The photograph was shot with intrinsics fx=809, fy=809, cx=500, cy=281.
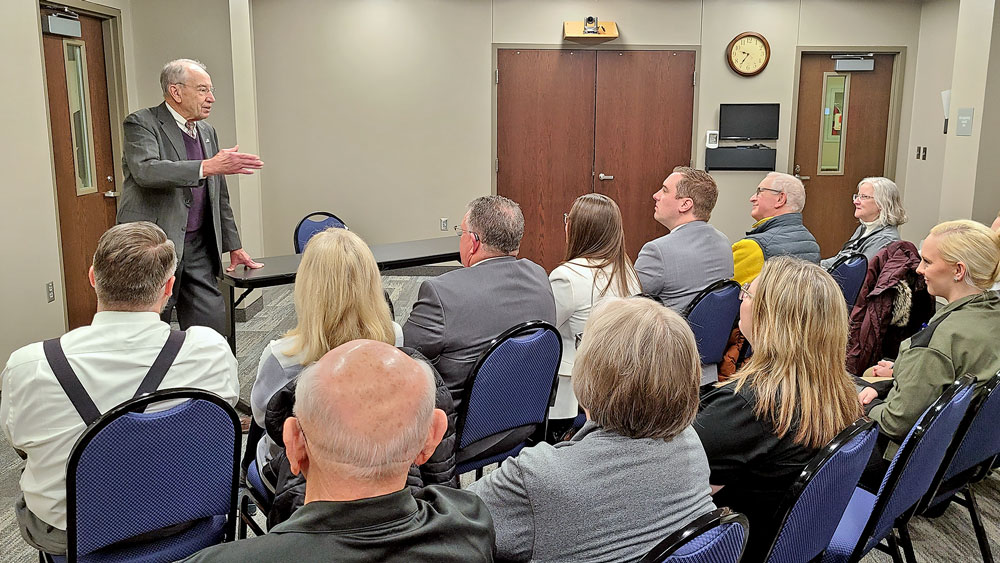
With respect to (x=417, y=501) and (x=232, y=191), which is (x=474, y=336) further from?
(x=232, y=191)

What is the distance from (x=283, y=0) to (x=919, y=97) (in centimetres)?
588

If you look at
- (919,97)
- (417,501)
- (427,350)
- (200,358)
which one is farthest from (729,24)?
(417,501)

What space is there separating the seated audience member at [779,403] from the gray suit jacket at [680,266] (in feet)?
4.82

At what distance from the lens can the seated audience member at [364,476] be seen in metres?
1.08

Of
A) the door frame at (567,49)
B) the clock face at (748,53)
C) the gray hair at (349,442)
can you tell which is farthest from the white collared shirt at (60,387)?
the clock face at (748,53)

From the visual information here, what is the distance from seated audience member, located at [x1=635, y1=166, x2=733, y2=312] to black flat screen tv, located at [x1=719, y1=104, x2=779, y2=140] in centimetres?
423

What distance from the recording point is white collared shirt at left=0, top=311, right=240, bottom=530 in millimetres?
1826

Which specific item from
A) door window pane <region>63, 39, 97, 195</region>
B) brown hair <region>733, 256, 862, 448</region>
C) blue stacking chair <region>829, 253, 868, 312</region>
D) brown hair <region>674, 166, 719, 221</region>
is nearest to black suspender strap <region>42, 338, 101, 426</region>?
brown hair <region>733, 256, 862, 448</region>

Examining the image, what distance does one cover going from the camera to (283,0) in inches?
282

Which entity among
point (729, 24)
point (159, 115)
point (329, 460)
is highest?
point (729, 24)

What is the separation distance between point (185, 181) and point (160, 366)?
5.53 feet

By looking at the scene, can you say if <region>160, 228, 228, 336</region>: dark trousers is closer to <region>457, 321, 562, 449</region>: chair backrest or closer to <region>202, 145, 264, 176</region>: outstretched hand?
<region>202, 145, 264, 176</region>: outstretched hand

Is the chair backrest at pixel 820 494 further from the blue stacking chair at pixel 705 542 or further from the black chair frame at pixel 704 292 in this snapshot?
the black chair frame at pixel 704 292

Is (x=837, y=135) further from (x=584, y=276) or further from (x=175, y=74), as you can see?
(x=175, y=74)
